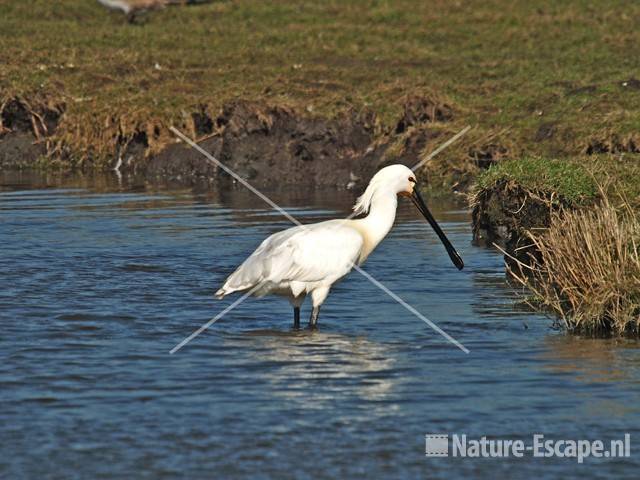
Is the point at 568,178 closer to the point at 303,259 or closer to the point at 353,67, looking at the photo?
the point at 303,259

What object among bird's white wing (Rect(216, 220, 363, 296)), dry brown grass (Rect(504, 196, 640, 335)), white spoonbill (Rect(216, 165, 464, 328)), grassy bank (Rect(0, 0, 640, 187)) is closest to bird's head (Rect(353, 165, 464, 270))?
white spoonbill (Rect(216, 165, 464, 328))

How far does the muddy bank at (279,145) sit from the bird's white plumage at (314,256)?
9775 mm

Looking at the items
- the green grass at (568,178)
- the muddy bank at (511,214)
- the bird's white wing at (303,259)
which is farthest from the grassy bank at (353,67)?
the bird's white wing at (303,259)

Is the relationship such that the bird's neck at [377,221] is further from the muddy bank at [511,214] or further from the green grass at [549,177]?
the green grass at [549,177]

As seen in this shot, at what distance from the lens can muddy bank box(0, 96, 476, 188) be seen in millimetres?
21625

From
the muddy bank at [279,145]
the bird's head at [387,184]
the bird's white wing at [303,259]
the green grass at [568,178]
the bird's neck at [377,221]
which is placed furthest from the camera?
the muddy bank at [279,145]

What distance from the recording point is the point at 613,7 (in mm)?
32562

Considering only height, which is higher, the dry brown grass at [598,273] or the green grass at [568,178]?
the green grass at [568,178]

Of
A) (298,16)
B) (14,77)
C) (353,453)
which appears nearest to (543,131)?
(14,77)

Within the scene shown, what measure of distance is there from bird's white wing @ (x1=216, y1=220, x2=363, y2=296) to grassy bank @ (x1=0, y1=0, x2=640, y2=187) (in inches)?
358

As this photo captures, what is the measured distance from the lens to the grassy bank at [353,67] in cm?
2150

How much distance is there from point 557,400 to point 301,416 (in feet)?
5.17

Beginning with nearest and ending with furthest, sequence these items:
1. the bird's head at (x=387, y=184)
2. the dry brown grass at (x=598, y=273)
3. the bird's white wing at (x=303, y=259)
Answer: the dry brown grass at (x=598, y=273)
the bird's white wing at (x=303, y=259)
the bird's head at (x=387, y=184)

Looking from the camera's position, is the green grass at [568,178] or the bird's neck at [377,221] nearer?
the bird's neck at [377,221]
